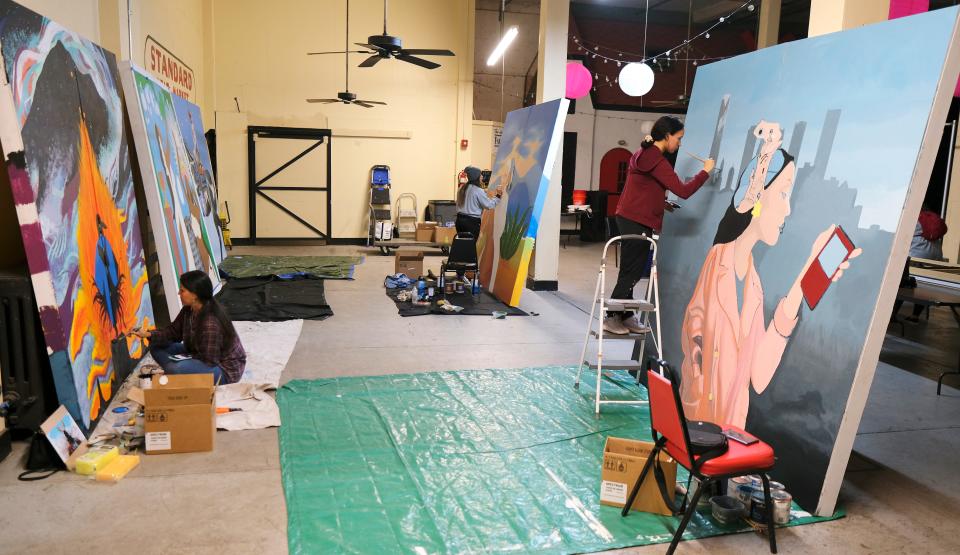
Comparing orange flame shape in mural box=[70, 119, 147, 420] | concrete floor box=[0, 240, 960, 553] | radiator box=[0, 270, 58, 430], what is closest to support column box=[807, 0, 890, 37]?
concrete floor box=[0, 240, 960, 553]

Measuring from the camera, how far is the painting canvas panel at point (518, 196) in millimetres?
7562

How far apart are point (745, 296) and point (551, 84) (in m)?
5.70

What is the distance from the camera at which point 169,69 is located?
32.1 feet

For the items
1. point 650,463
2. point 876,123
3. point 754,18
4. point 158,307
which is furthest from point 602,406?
point 754,18

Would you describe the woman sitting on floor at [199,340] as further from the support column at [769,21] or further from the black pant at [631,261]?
the support column at [769,21]

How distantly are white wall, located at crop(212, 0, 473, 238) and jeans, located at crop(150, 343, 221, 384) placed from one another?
30.1 ft

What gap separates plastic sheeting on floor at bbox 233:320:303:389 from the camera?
16.8 ft

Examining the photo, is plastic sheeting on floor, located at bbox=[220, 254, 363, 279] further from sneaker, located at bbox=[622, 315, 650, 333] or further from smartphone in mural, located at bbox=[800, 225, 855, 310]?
smartphone in mural, located at bbox=[800, 225, 855, 310]

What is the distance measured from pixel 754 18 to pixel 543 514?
54.1ft

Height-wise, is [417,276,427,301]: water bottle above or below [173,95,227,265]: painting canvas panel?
below

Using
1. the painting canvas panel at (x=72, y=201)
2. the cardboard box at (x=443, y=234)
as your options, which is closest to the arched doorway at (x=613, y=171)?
the cardboard box at (x=443, y=234)

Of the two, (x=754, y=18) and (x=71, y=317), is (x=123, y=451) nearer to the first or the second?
(x=71, y=317)

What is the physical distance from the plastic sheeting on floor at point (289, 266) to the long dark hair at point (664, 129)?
5.59 metres

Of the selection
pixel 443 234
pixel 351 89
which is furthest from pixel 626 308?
pixel 351 89
